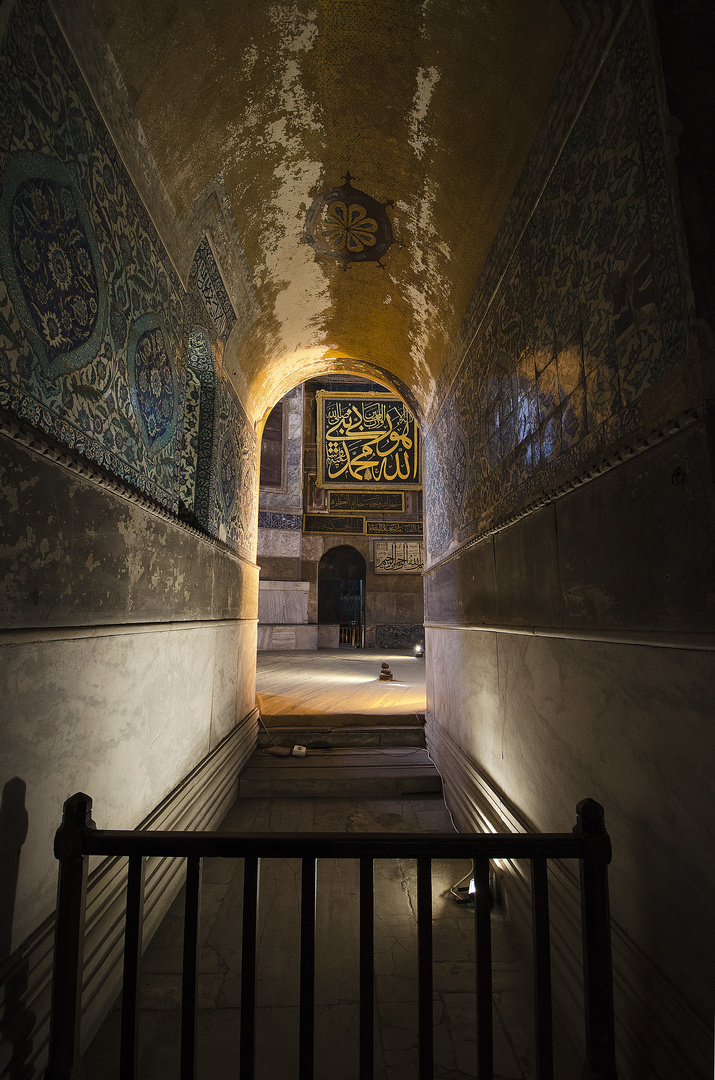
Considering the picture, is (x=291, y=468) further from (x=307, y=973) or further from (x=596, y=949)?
(x=596, y=949)

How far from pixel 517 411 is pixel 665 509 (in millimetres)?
1133

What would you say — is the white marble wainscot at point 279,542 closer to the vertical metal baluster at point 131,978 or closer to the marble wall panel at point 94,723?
the marble wall panel at point 94,723

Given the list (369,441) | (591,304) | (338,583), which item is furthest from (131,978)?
(338,583)

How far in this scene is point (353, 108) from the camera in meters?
2.33

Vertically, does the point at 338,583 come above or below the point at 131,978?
above

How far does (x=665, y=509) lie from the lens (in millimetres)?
1088

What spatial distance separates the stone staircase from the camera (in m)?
3.43

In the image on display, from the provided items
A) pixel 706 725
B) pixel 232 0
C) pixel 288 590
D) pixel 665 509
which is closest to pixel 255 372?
pixel 232 0

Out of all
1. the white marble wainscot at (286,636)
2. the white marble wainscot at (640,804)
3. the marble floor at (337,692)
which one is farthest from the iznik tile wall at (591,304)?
the white marble wainscot at (286,636)

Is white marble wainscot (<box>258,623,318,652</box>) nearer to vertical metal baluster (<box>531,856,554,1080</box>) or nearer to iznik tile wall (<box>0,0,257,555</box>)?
iznik tile wall (<box>0,0,257,555</box>)

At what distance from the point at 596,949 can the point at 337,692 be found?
4.66 metres

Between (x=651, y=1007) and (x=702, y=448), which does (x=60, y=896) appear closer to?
(x=651, y=1007)

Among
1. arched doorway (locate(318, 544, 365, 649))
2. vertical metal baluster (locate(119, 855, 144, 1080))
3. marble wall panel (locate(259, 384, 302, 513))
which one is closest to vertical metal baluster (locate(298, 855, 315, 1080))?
vertical metal baluster (locate(119, 855, 144, 1080))

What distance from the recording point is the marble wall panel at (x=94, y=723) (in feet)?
3.98
